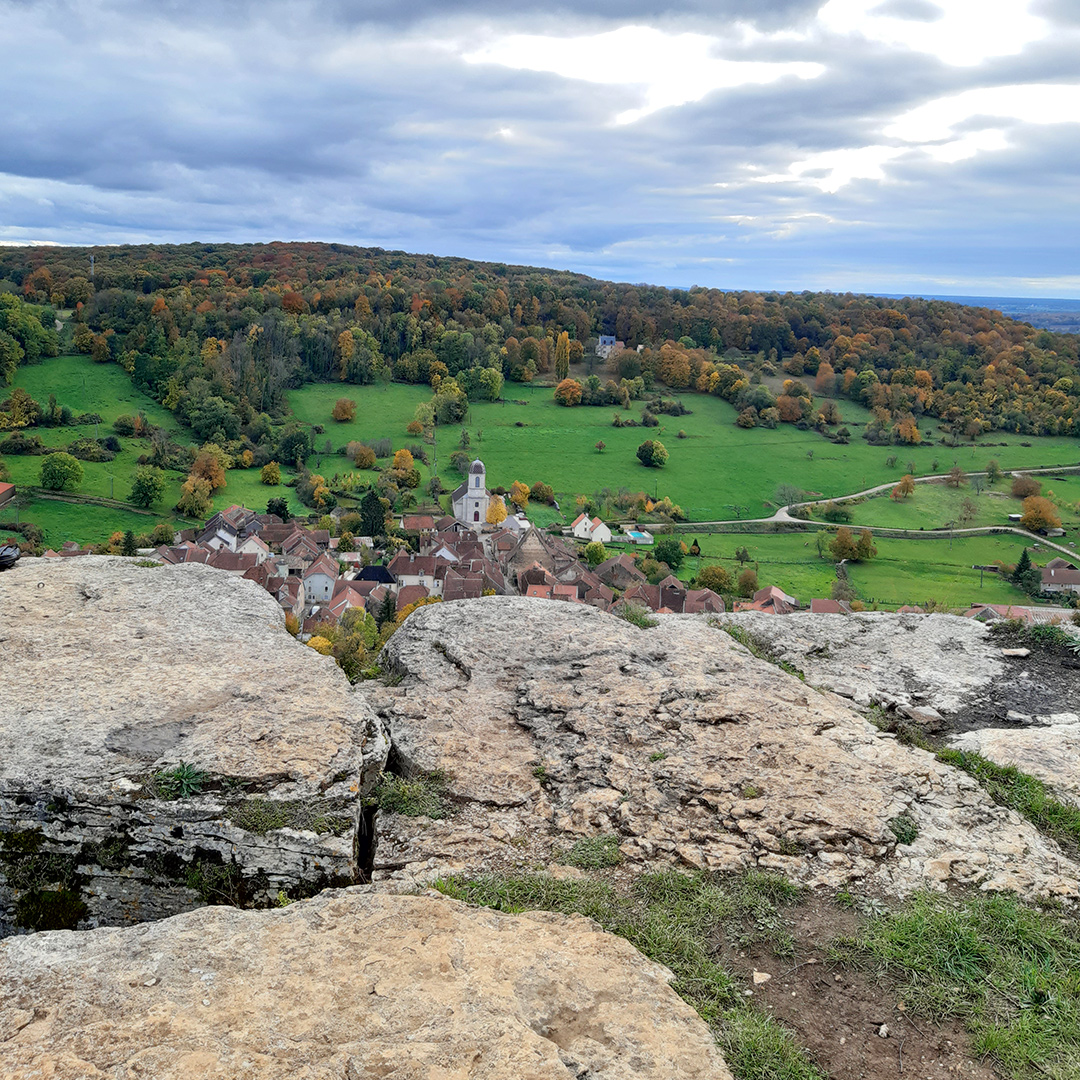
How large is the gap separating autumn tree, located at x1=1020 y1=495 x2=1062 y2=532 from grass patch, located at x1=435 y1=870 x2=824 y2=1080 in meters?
85.1

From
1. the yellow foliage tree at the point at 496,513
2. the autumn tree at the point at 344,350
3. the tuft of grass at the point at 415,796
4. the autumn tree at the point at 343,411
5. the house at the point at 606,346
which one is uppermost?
the house at the point at 606,346

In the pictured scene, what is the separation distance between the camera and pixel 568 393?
111812 mm

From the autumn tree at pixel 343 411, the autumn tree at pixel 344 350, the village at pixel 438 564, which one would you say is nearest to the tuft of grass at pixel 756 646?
the village at pixel 438 564

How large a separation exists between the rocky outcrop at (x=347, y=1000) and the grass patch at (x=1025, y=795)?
12.6ft

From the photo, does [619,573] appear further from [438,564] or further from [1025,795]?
[1025,795]

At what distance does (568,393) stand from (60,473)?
64.6m

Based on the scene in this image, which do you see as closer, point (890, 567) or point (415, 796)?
point (415, 796)

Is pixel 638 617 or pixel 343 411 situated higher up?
pixel 638 617

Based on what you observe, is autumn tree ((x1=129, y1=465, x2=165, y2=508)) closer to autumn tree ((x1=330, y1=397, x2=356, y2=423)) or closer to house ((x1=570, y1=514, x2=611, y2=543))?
autumn tree ((x1=330, y1=397, x2=356, y2=423))

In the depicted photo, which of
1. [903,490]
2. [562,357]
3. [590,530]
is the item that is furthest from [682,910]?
[562,357]

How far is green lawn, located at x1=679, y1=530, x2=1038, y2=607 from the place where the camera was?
190 feet

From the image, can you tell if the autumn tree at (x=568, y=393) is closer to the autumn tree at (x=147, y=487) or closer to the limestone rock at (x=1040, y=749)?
the autumn tree at (x=147, y=487)

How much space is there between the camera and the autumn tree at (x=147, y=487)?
71562 mm

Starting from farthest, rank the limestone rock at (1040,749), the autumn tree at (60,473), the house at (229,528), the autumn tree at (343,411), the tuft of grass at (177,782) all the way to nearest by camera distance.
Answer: the autumn tree at (343,411), the autumn tree at (60,473), the house at (229,528), the limestone rock at (1040,749), the tuft of grass at (177,782)
